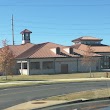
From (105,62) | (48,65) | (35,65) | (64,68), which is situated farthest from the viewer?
(105,62)

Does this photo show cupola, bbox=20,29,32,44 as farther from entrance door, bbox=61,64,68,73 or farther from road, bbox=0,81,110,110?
road, bbox=0,81,110,110

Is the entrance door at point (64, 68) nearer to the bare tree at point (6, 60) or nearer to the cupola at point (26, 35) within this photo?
the bare tree at point (6, 60)

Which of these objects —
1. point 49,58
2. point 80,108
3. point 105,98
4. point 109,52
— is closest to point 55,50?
point 49,58

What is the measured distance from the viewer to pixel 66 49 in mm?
68438

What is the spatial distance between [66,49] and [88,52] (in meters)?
9.42

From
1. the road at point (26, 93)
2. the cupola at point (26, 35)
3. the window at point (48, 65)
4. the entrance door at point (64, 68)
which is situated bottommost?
the road at point (26, 93)

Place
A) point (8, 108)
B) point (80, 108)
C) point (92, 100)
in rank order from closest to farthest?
point (80, 108), point (8, 108), point (92, 100)

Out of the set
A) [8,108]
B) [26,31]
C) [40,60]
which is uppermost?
[26,31]

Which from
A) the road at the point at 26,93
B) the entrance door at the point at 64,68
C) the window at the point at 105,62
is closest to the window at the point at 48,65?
the entrance door at the point at 64,68

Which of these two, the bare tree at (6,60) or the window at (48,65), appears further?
the window at (48,65)

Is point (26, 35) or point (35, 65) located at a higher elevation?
point (26, 35)

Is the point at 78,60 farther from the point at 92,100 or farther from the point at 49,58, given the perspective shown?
the point at 92,100

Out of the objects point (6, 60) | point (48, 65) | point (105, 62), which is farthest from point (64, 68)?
point (6, 60)

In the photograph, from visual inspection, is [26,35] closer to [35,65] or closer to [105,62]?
[105,62]
